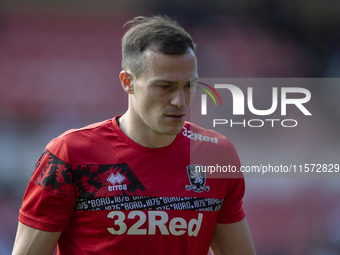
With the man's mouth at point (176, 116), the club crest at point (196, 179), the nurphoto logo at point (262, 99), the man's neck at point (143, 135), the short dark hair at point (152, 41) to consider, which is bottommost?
the nurphoto logo at point (262, 99)

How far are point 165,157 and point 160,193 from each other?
0.54 ft

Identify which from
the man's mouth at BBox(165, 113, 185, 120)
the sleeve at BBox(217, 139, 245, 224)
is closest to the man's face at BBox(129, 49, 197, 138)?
the man's mouth at BBox(165, 113, 185, 120)

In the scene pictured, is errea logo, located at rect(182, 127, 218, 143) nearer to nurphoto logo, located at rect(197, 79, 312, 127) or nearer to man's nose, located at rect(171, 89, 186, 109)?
man's nose, located at rect(171, 89, 186, 109)

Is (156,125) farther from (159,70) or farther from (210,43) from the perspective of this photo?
(210,43)

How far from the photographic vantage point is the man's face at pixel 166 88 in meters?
2.00

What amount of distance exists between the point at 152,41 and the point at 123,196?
0.64 metres

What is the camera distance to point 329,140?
5.05 meters

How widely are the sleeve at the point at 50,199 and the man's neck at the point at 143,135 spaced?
1.04ft

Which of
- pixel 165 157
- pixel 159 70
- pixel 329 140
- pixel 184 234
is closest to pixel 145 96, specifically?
pixel 159 70

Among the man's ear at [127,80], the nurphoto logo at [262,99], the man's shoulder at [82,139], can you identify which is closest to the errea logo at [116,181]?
the man's shoulder at [82,139]

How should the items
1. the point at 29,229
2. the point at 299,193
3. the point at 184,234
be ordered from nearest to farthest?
the point at 29,229
the point at 184,234
the point at 299,193

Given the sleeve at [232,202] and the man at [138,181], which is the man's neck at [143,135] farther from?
the sleeve at [232,202]

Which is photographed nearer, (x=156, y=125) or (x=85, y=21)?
(x=156, y=125)

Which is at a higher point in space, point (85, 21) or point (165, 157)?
point (85, 21)
